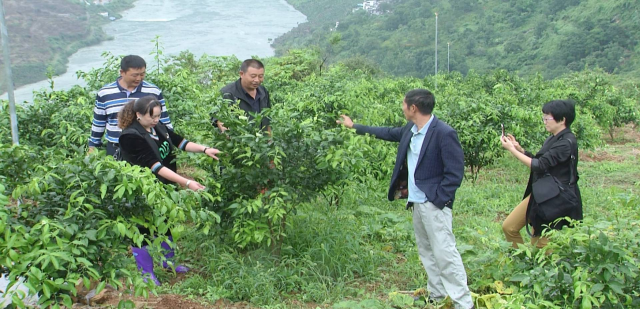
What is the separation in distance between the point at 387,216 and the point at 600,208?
2.77 meters

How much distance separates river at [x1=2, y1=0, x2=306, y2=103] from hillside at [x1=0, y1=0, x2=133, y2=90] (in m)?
0.28

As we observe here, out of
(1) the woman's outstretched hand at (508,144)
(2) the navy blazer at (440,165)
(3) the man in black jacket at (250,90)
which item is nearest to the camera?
(2) the navy blazer at (440,165)

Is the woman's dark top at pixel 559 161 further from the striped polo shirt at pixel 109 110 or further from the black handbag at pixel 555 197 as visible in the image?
the striped polo shirt at pixel 109 110

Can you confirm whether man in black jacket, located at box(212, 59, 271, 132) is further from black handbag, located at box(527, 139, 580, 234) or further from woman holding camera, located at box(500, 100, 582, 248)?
black handbag, located at box(527, 139, 580, 234)

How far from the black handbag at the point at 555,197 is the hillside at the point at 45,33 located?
518 cm

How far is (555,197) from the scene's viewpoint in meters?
4.06

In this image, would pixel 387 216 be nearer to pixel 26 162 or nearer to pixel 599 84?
pixel 26 162

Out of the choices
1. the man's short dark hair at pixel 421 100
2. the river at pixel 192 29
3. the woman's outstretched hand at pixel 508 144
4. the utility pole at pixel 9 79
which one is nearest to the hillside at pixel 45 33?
the river at pixel 192 29

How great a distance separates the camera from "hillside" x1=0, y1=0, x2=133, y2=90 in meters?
7.95

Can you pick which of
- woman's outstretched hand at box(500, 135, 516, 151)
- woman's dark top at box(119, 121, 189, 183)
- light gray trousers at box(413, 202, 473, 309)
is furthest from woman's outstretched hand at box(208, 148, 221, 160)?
woman's outstretched hand at box(500, 135, 516, 151)

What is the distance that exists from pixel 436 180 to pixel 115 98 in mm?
2559

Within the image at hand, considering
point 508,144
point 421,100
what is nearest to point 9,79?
point 421,100

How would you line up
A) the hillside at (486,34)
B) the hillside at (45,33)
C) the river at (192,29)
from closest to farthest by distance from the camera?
1. the hillside at (45,33)
2. the river at (192,29)
3. the hillside at (486,34)

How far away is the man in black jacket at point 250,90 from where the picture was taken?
4.88 meters
